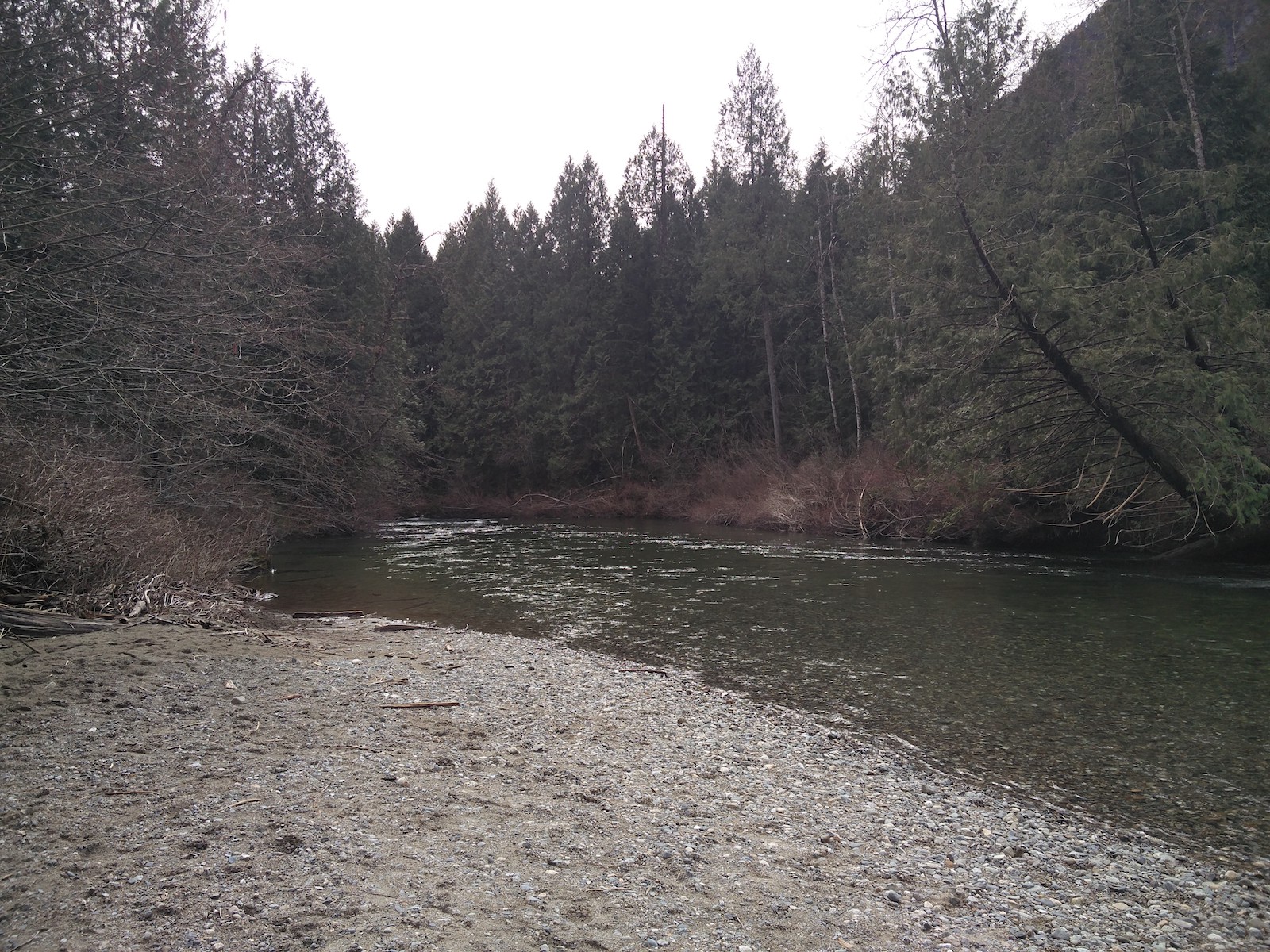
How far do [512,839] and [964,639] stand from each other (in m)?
7.11

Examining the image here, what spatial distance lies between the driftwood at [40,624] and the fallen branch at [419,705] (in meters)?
3.26

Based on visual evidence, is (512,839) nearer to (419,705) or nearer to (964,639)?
(419,705)

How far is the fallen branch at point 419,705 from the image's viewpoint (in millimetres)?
6539

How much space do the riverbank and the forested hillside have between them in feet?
9.86

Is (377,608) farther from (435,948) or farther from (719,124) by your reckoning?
(719,124)

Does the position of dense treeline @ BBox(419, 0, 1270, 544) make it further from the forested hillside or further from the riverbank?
the riverbank

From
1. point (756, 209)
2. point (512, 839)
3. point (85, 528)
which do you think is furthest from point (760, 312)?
point (512, 839)

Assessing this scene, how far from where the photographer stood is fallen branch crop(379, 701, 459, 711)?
654cm

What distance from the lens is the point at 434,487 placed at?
44844 mm

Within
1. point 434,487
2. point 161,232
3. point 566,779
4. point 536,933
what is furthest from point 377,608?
point 434,487

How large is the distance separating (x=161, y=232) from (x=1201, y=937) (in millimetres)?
8572

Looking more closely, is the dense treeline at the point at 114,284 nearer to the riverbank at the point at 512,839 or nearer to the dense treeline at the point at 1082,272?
the riverbank at the point at 512,839

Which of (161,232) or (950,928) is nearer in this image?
(950,928)

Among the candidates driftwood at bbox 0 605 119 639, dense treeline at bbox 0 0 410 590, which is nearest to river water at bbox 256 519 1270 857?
dense treeline at bbox 0 0 410 590
